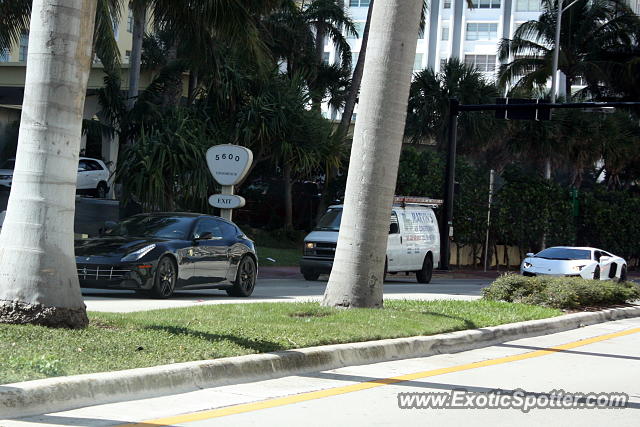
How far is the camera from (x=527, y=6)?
8038cm

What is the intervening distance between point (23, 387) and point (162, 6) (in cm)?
1532

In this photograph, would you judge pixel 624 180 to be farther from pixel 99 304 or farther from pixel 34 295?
pixel 34 295

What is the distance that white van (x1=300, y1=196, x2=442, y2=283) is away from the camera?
26.5m

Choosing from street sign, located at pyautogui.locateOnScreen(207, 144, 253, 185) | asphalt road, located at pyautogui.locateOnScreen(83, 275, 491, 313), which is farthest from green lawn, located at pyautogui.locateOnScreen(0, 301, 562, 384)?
street sign, located at pyautogui.locateOnScreen(207, 144, 253, 185)

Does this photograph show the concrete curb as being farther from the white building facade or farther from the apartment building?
the white building facade

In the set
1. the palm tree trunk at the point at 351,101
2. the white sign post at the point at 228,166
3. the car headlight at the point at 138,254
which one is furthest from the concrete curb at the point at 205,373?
the palm tree trunk at the point at 351,101

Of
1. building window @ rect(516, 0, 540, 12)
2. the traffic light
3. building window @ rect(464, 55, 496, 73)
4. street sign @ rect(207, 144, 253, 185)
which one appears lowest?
street sign @ rect(207, 144, 253, 185)

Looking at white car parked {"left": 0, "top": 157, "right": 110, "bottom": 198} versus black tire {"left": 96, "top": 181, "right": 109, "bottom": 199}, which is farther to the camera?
black tire {"left": 96, "top": 181, "right": 109, "bottom": 199}

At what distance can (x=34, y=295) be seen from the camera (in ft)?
29.8

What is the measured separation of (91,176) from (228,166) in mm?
19904

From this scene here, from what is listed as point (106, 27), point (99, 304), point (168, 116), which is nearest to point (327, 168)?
point (168, 116)

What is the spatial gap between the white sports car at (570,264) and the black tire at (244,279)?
12.4 metres

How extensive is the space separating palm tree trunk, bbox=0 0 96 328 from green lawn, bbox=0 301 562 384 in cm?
28

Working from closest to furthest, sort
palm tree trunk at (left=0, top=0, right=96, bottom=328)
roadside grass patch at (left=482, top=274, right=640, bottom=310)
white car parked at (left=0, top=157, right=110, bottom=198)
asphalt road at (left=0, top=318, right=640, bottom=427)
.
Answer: asphalt road at (left=0, top=318, right=640, bottom=427) < palm tree trunk at (left=0, top=0, right=96, bottom=328) < roadside grass patch at (left=482, top=274, right=640, bottom=310) < white car parked at (left=0, top=157, right=110, bottom=198)
